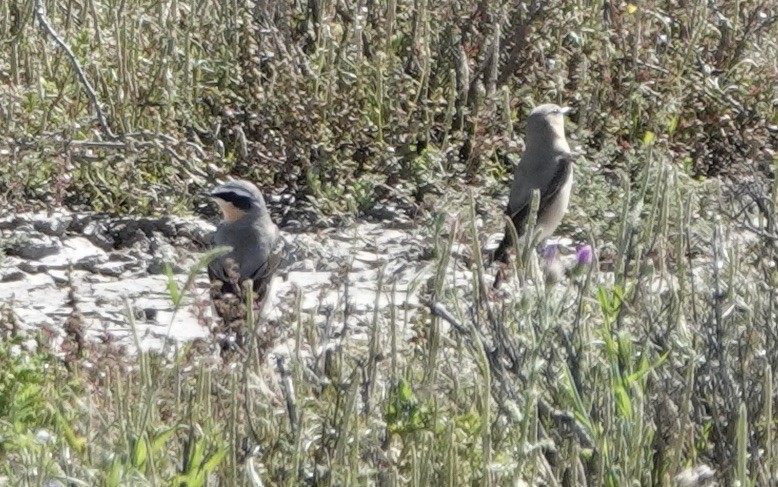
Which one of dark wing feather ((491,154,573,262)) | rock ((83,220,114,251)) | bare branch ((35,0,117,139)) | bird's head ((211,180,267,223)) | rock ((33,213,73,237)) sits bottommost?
rock ((83,220,114,251))

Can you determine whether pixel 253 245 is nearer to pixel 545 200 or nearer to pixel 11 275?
pixel 11 275

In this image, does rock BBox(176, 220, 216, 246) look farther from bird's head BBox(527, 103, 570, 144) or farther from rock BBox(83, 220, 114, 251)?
bird's head BBox(527, 103, 570, 144)

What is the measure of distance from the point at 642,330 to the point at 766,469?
2.25 ft

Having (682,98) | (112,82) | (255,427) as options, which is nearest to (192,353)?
(255,427)

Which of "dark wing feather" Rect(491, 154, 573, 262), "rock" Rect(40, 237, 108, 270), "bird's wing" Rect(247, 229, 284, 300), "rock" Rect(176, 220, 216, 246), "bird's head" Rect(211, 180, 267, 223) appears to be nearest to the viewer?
"bird's wing" Rect(247, 229, 284, 300)

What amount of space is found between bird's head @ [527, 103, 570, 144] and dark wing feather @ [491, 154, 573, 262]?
116mm

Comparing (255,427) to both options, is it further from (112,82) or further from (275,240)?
(112,82)

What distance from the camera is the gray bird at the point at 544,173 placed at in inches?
285

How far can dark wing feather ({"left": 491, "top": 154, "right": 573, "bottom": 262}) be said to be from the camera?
7.00 metres

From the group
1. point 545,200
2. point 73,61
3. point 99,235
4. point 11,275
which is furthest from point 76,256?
point 545,200

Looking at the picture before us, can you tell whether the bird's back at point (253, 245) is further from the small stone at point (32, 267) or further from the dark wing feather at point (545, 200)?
the dark wing feather at point (545, 200)

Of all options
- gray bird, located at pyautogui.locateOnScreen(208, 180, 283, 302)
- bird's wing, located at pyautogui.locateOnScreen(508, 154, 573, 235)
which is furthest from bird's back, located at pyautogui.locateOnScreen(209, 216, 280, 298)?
bird's wing, located at pyautogui.locateOnScreen(508, 154, 573, 235)

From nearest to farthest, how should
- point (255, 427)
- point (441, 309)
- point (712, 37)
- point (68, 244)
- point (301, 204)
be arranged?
point (441, 309) < point (255, 427) < point (68, 244) < point (301, 204) < point (712, 37)

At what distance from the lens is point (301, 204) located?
7.59m
